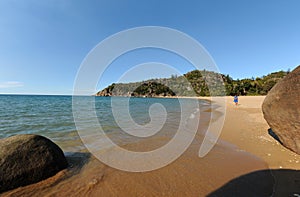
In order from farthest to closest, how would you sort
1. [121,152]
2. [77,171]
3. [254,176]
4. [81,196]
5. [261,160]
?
[121,152] < [261,160] < [77,171] < [254,176] < [81,196]

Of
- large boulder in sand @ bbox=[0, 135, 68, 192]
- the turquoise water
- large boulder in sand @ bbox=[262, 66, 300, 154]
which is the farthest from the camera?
the turquoise water

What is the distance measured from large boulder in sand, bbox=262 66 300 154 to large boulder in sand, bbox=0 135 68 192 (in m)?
6.70

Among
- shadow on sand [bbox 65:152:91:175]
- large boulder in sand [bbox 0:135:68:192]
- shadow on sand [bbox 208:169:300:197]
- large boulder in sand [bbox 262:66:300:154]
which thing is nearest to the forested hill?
shadow on sand [bbox 65:152:91:175]

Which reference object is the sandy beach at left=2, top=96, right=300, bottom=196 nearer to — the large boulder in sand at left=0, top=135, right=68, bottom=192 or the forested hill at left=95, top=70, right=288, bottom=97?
the large boulder in sand at left=0, top=135, right=68, bottom=192

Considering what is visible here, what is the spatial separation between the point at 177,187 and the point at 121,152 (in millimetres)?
2844

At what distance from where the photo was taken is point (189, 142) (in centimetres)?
635

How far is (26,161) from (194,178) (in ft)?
13.4

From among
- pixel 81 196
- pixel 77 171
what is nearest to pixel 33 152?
pixel 77 171

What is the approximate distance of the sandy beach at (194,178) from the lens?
3.00 meters

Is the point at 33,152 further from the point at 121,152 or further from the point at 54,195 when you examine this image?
the point at 121,152

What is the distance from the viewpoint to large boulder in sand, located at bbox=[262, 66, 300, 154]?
397cm

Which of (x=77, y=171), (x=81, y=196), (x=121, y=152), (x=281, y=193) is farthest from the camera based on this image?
(x=121, y=152)

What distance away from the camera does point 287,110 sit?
4.13 meters

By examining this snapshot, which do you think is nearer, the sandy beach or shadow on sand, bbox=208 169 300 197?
shadow on sand, bbox=208 169 300 197
